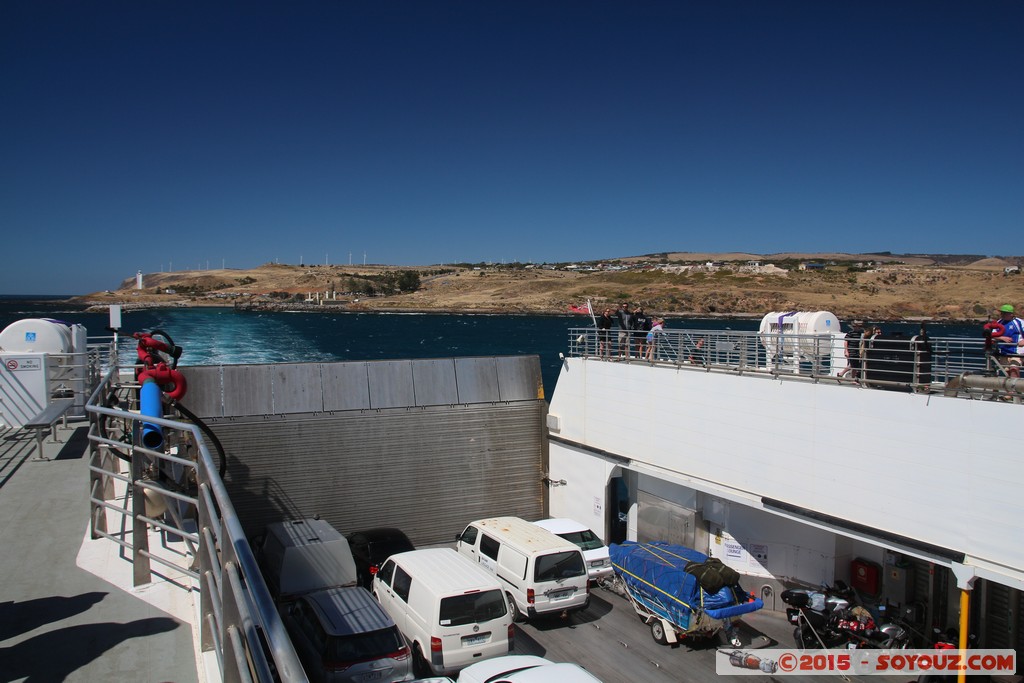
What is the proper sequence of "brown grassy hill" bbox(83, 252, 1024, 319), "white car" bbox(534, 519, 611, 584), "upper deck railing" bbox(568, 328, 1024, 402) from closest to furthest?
"upper deck railing" bbox(568, 328, 1024, 402)
"white car" bbox(534, 519, 611, 584)
"brown grassy hill" bbox(83, 252, 1024, 319)

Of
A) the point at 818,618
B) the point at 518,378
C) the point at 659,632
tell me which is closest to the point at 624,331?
the point at 518,378

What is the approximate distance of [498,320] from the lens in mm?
134125

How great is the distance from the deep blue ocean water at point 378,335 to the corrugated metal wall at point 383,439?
1529 cm

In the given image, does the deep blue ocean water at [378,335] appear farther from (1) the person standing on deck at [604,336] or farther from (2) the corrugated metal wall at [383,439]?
(1) the person standing on deck at [604,336]

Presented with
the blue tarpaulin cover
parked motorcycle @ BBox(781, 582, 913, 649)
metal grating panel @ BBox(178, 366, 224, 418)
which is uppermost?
metal grating panel @ BBox(178, 366, 224, 418)

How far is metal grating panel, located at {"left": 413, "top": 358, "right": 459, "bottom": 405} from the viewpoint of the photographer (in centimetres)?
1944

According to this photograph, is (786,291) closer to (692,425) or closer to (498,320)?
(498,320)

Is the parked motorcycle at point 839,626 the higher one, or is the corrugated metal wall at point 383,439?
the corrugated metal wall at point 383,439

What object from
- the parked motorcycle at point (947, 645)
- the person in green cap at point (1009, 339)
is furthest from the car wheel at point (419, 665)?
the person in green cap at point (1009, 339)

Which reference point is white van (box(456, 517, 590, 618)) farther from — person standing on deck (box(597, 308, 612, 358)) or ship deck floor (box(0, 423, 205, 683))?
ship deck floor (box(0, 423, 205, 683))

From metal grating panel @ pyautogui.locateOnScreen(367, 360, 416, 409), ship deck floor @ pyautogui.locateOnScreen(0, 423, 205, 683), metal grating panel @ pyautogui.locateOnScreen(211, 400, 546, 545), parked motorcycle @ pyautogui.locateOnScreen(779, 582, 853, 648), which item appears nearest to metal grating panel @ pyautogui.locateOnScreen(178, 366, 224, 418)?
metal grating panel @ pyautogui.locateOnScreen(211, 400, 546, 545)

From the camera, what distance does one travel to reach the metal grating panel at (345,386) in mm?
18734

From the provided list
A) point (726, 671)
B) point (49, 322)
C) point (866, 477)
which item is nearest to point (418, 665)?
point (726, 671)

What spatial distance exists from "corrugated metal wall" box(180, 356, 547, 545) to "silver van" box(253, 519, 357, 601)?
14.6 ft
